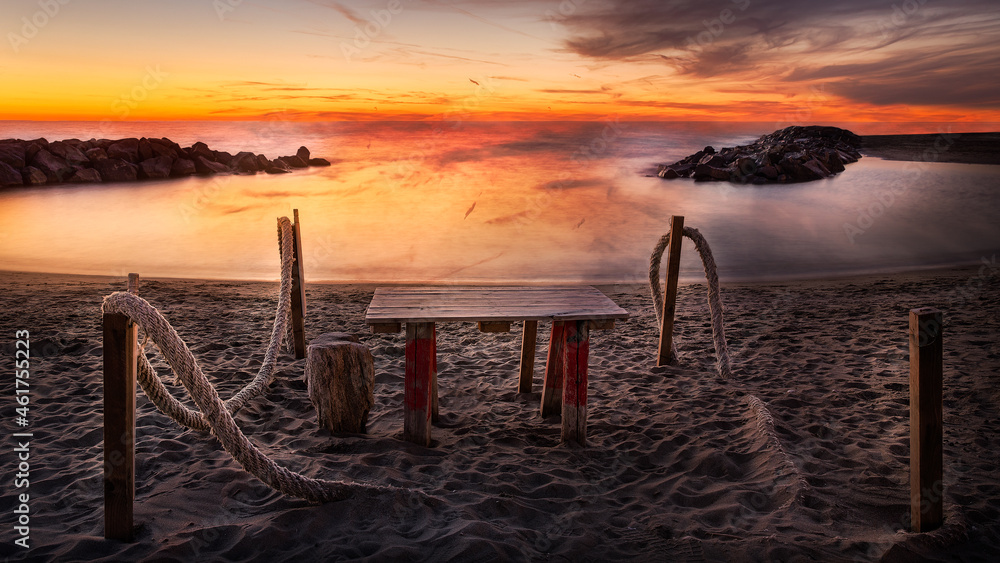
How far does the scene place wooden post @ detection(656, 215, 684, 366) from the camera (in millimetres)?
5914

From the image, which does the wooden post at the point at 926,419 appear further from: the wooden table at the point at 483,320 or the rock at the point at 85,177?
the rock at the point at 85,177

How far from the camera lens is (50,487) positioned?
3.41 meters

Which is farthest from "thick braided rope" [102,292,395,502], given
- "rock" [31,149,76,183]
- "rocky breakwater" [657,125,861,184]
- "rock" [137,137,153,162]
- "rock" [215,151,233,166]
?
"rock" [215,151,233,166]

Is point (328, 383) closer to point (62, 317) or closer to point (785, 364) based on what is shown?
point (785, 364)

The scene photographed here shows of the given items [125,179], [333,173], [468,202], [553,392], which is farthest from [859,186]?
[125,179]

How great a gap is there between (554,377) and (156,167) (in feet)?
88.1

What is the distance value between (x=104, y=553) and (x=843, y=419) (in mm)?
4937

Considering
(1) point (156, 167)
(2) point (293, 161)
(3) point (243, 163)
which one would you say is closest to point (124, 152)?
(1) point (156, 167)

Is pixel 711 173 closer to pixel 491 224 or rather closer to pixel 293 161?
pixel 491 224

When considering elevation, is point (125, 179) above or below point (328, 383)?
above

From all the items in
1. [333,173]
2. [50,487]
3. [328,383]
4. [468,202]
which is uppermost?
[333,173]

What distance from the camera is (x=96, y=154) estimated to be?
992 inches

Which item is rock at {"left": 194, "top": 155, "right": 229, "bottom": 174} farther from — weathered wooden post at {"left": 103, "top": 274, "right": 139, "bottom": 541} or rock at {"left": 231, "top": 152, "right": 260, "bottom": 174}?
weathered wooden post at {"left": 103, "top": 274, "right": 139, "bottom": 541}

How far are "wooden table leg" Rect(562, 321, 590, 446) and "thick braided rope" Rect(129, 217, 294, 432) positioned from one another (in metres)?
2.42
